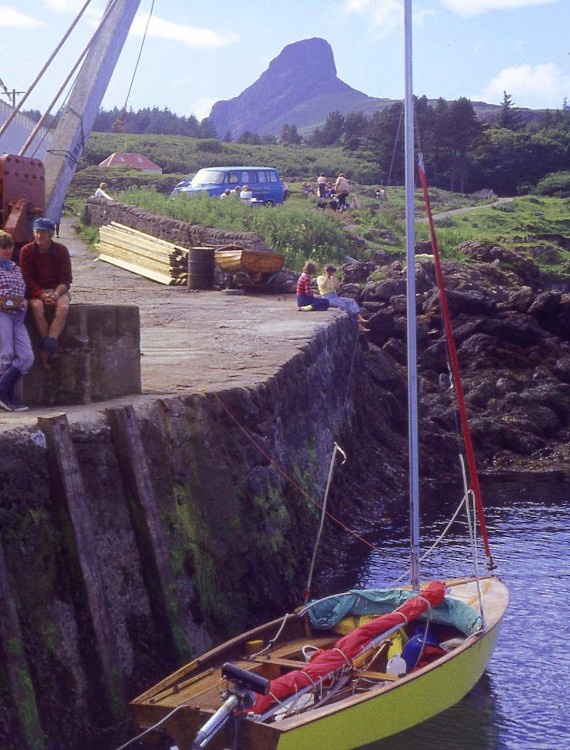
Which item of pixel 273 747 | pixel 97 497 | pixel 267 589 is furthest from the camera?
pixel 267 589

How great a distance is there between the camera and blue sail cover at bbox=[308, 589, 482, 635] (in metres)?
12.4

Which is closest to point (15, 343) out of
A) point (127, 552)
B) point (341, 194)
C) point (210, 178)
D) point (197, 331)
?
point (127, 552)

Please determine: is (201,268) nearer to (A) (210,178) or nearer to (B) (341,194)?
(A) (210,178)

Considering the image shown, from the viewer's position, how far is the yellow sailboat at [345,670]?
31.3 feet

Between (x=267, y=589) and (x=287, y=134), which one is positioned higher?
(x=287, y=134)

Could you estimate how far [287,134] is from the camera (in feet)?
374

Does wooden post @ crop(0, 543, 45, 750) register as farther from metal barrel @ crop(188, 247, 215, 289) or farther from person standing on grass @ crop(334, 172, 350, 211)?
person standing on grass @ crop(334, 172, 350, 211)

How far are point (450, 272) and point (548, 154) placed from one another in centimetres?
4301

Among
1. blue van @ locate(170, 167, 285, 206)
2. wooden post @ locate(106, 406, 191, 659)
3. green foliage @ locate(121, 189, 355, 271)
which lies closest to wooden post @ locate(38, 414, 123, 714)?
wooden post @ locate(106, 406, 191, 659)

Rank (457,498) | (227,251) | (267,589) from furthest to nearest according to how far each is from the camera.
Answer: (227,251), (457,498), (267,589)

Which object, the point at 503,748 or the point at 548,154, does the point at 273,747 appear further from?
the point at 548,154

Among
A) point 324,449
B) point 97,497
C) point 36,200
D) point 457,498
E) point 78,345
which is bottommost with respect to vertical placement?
point 457,498

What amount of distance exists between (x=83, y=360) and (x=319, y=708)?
485 cm

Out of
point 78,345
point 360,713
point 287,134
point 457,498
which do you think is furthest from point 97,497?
point 287,134
